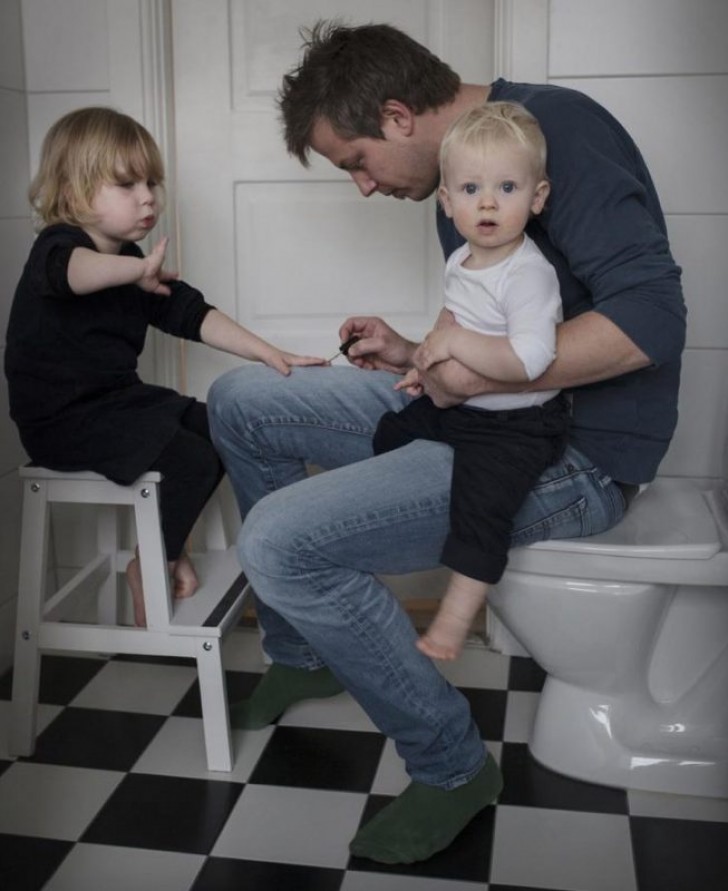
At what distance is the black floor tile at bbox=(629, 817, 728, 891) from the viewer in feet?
5.09

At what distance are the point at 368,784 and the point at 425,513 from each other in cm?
52

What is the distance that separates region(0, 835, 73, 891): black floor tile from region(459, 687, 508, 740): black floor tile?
721 mm

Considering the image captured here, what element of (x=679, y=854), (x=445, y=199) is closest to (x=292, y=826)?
→ (x=679, y=854)

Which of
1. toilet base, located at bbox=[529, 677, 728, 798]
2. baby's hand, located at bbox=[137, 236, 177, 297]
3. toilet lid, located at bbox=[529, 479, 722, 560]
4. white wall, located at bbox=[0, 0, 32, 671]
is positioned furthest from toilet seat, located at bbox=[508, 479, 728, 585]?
white wall, located at bbox=[0, 0, 32, 671]

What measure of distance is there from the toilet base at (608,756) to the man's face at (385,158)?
2.66ft

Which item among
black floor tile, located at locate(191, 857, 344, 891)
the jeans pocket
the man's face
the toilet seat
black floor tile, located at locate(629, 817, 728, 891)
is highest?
the man's face

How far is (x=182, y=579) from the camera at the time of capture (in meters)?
1.97

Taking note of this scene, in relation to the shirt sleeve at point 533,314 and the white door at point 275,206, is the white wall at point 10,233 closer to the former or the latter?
Answer: the white door at point 275,206

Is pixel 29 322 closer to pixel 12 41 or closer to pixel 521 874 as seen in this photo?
pixel 12 41

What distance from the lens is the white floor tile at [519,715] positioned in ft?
6.43

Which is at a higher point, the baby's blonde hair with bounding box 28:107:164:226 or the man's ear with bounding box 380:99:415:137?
the man's ear with bounding box 380:99:415:137

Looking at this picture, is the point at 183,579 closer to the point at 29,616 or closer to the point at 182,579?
the point at 182,579

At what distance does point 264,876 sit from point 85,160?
3.66 ft

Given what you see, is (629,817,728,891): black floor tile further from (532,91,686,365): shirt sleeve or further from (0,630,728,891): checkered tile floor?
(532,91,686,365): shirt sleeve
